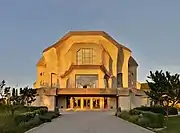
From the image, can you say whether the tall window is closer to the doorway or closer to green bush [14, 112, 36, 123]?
the doorway

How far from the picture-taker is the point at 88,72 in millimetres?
79688

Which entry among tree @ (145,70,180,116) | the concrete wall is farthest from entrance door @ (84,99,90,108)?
tree @ (145,70,180,116)

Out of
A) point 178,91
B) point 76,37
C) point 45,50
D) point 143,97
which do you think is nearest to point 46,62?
point 45,50

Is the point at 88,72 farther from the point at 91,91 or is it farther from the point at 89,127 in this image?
the point at 89,127

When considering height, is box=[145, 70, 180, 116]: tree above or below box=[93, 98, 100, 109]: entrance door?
above

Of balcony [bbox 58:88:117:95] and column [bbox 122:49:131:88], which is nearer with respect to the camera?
balcony [bbox 58:88:117:95]

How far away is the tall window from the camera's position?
267 ft

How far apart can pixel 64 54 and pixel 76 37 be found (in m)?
4.53

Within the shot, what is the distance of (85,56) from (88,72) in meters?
3.99

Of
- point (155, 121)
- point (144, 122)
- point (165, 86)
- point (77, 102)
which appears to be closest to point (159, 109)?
point (165, 86)

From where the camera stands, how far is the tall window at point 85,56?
81.2 metres

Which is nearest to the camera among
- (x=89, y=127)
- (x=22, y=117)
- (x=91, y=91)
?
(x=89, y=127)

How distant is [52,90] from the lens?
72.3 m

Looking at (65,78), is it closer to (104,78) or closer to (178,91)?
(104,78)
